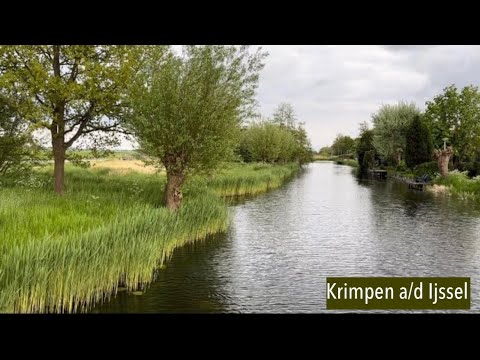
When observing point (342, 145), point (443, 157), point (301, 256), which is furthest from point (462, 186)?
point (342, 145)

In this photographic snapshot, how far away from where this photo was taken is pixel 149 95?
750 inches

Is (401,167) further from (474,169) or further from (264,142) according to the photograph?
(264,142)

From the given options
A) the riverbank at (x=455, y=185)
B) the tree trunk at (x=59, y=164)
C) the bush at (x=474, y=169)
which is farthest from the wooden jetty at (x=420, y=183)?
the tree trunk at (x=59, y=164)

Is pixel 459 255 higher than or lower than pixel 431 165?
lower

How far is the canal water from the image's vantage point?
1161 centimetres

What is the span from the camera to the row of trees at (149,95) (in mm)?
18891

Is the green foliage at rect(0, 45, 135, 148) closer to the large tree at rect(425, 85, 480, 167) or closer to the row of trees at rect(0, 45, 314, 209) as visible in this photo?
the row of trees at rect(0, 45, 314, 209)

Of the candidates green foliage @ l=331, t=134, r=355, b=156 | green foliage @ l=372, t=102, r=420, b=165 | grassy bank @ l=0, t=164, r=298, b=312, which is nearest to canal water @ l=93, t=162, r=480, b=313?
grassy bank @ l=0, t=164, r=298, b=312

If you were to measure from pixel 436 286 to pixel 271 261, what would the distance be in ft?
18.4

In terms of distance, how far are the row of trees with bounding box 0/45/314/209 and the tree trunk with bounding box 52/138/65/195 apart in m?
0.05

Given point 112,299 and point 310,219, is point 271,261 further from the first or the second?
point 310,219

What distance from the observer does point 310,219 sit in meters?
25.3

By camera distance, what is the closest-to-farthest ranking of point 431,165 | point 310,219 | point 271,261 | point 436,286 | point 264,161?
point 436,286
point 271,261
point 310,219
point 431,165
point 264,161
